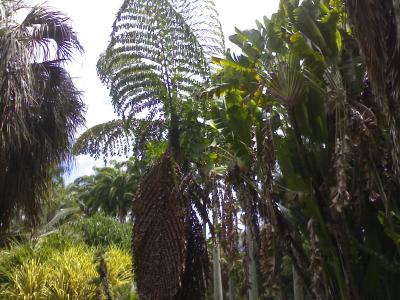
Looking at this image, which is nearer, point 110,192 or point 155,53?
point 155,53

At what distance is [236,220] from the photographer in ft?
21.5

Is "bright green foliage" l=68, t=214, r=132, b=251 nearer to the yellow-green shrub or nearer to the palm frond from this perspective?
the yellow-green shrub

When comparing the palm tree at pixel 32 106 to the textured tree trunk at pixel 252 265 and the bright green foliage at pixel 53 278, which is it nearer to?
the bright green foliage at pixel 53 278

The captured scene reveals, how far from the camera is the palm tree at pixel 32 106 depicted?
8961 mm

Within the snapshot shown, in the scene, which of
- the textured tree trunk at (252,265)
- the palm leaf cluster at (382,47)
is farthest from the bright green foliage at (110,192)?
the palm leaf cluster at (382,47)

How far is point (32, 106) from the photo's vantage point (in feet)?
31.2

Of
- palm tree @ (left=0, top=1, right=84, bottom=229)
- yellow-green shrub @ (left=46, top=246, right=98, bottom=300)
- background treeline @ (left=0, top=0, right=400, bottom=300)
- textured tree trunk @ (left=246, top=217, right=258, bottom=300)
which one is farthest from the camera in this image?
yellow-green shrub @ (left=46, top=246, right=98, bottom=300)

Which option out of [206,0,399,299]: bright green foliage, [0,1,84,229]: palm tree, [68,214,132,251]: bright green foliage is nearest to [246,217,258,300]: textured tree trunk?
[206,0,399,299]: bright green foliage

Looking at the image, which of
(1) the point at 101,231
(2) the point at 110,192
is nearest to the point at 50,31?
(1) the point at 101,231

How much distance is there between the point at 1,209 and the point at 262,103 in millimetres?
5093

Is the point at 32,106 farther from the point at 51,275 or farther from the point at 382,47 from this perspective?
the point at 382,47

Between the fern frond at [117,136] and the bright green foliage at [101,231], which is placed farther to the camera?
the bright green foliage at [101,231]

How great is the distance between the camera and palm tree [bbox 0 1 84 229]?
8.96 m

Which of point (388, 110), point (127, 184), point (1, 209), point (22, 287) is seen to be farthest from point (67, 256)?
point (127, 184)
